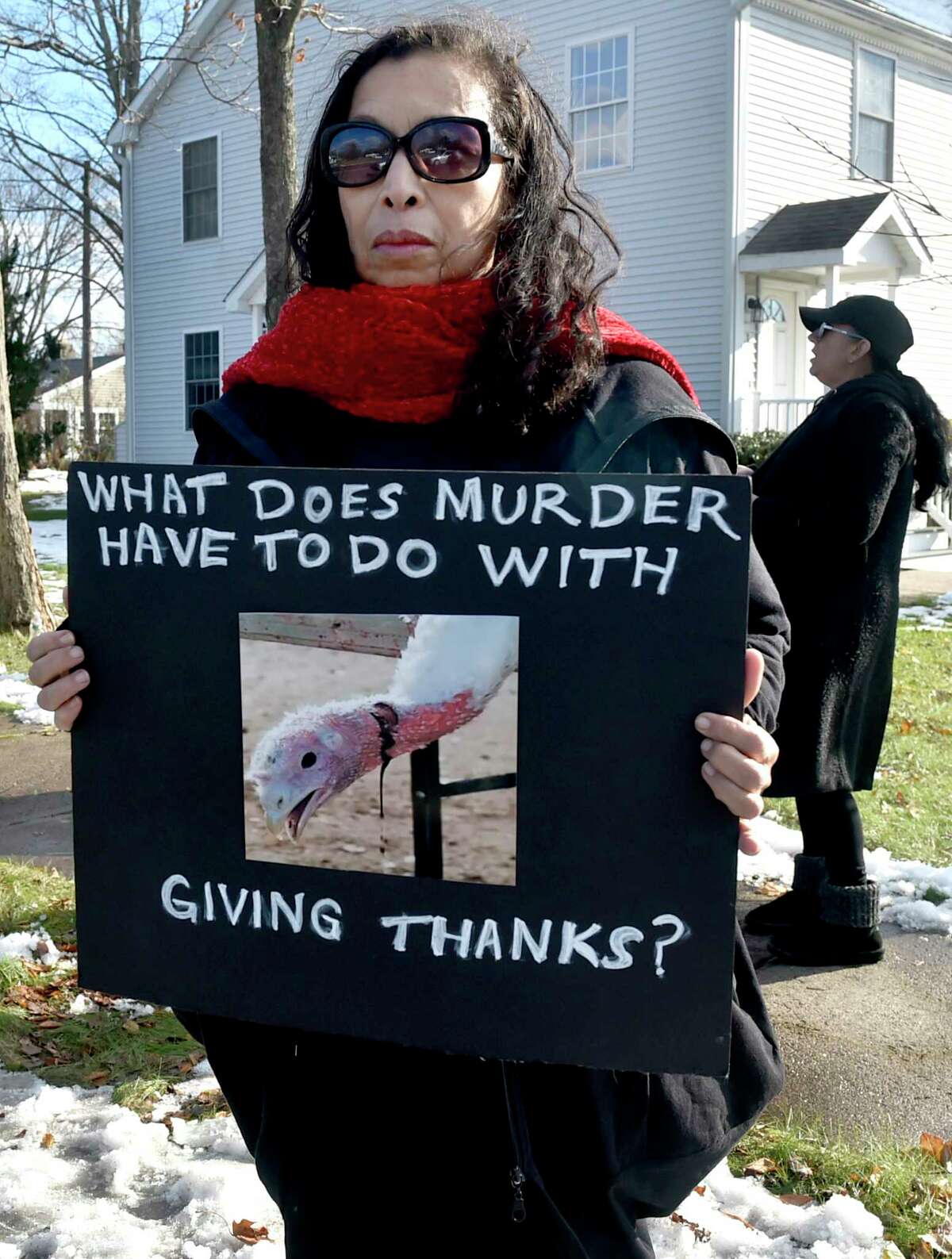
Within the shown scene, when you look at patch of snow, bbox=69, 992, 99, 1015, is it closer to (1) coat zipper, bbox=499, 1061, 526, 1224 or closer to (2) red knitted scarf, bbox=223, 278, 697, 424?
(1) coat zipper, bbox=499, 1061, 526, 1224

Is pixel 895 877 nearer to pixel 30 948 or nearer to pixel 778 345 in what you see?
pixel 30 948

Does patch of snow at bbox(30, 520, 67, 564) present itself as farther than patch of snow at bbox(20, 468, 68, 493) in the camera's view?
No

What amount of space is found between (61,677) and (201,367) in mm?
19895

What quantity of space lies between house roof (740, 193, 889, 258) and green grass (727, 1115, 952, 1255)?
12.5m

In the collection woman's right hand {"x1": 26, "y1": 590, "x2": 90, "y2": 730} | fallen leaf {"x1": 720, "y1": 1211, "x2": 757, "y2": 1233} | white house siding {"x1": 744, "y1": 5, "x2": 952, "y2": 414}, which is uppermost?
white house siding {"x1": 744, "y1": 5, "x2": 952, "y2": 414}

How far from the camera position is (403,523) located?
55.3 inches

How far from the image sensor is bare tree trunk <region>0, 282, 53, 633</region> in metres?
8.43

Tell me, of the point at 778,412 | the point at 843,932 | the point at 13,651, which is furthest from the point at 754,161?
the point at 843,932

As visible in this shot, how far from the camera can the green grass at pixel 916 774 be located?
16.6 feet

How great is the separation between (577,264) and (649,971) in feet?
3.14

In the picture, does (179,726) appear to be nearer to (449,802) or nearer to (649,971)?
(449,802)

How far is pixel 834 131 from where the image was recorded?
1544 centimetres

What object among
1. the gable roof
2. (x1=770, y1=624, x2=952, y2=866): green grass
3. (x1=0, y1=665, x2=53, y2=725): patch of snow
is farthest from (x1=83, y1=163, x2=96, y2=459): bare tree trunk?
(x1=770, y1=624, x2=952, y2=866): green grass

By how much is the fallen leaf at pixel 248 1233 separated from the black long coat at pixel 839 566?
1.90 m
